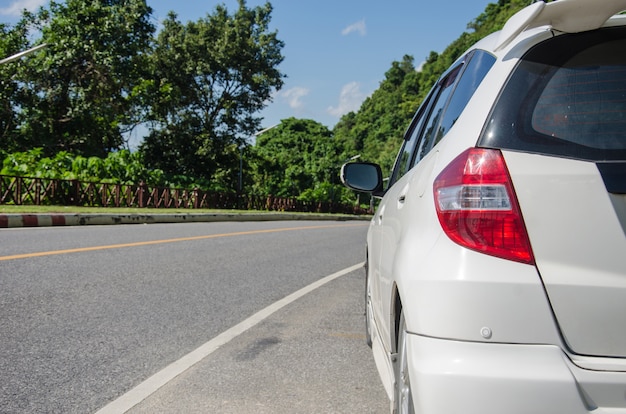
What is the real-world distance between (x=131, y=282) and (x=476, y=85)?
5.36 metres

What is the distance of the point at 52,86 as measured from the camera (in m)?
31.3

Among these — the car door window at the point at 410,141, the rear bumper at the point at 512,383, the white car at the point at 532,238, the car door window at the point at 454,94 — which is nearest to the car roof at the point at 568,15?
the white car at the point at 532,238

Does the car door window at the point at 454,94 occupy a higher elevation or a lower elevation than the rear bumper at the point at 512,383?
higher

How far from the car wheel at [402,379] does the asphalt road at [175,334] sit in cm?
102

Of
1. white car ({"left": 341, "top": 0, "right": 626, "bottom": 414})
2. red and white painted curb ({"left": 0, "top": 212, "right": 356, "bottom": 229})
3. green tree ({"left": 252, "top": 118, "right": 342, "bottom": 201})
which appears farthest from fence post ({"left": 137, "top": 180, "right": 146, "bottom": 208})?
white car ({"left": 341, "top": 0, "right": 626, "bottom": 414})

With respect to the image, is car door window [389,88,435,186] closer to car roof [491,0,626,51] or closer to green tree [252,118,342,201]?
car roof [491,0,626,51]

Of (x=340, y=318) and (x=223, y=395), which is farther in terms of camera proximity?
(x=340, y=318)

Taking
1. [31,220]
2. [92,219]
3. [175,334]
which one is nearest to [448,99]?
[175,334]

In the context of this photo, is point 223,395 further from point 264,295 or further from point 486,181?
point 264,295

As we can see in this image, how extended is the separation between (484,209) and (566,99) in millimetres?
442

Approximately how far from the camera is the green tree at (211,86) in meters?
39.5

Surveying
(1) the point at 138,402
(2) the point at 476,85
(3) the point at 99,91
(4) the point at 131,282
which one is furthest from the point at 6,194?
(2) the point at 476,85

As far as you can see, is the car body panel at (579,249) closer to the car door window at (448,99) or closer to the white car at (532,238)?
the white car at (532,238)

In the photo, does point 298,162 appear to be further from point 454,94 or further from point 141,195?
point 454,94
